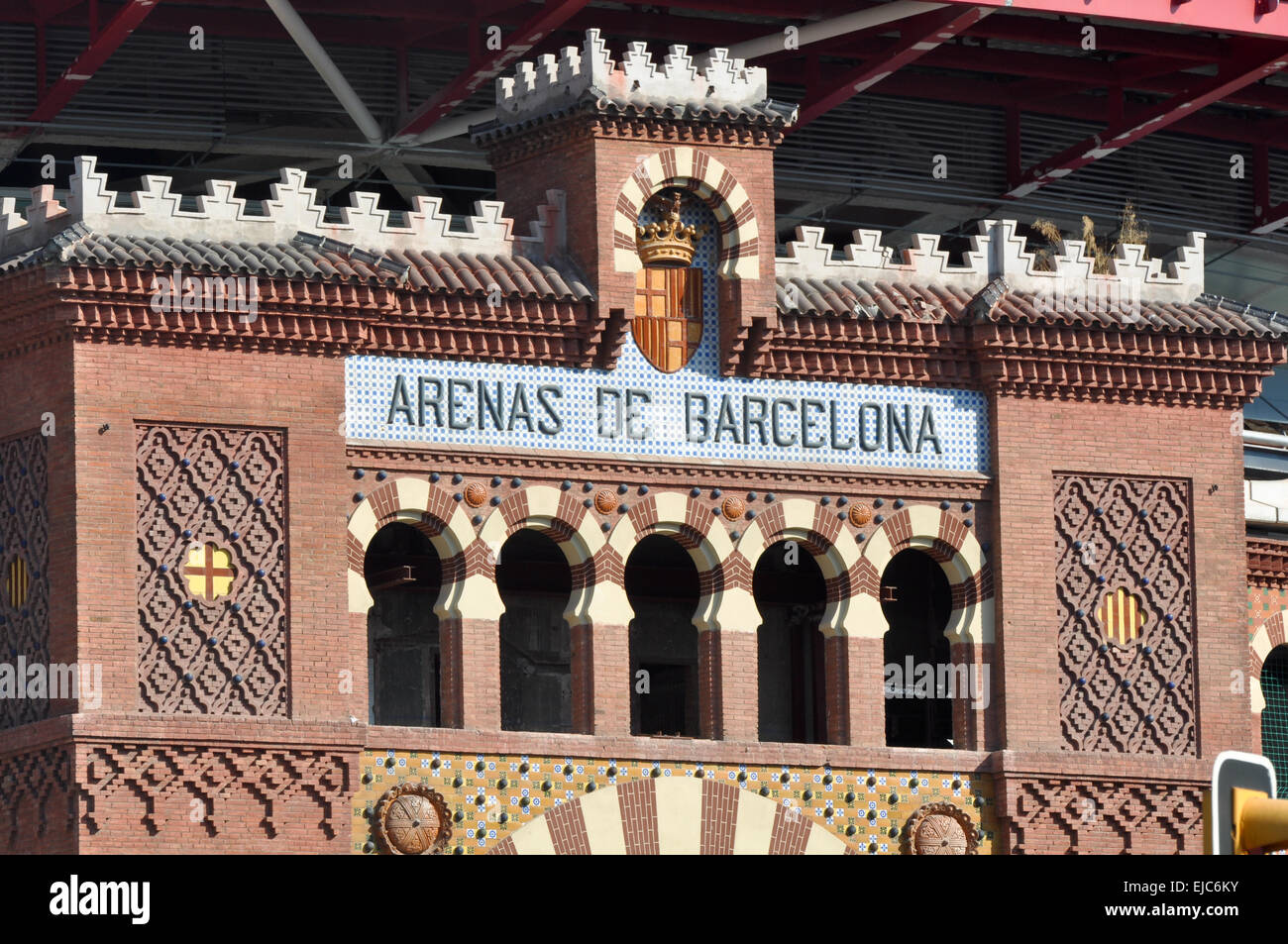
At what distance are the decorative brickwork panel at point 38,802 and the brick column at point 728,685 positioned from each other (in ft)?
26.2

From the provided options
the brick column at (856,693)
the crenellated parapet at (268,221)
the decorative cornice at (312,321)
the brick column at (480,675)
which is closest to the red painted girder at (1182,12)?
the crenellated parapet at (268,221)

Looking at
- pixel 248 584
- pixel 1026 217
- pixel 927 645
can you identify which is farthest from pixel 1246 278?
Answer: pixel 248 584

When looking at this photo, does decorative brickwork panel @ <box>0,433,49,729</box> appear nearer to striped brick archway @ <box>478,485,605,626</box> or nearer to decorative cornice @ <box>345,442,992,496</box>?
decorative cornice @ <box>345,442,992,496</box>

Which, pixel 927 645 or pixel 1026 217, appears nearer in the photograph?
pixel 927 645

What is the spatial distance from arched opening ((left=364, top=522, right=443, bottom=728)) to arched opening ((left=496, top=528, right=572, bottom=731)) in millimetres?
956

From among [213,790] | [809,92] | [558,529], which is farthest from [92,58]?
[213,790]

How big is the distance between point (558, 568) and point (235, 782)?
7069 millimetres

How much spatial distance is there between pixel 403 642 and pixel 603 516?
3.78 meters

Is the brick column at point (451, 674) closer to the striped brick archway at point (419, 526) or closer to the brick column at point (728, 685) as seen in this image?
the striped brick archway at point (419, 526)

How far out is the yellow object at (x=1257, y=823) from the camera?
2125 cm

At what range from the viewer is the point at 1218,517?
4291cm

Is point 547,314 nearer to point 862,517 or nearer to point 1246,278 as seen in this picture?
point 862,517

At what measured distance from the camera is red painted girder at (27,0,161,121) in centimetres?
4628

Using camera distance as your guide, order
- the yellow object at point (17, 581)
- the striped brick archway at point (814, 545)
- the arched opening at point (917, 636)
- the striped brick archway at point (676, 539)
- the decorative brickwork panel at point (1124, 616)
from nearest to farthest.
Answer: the yellow object at point (17, 581) → the striped brick archway at point (676, 539) → the striped brick archway at point (814, 545) → the decorative brickwork panel at point (1124, 616) → the arched opening at point (917, 636)
